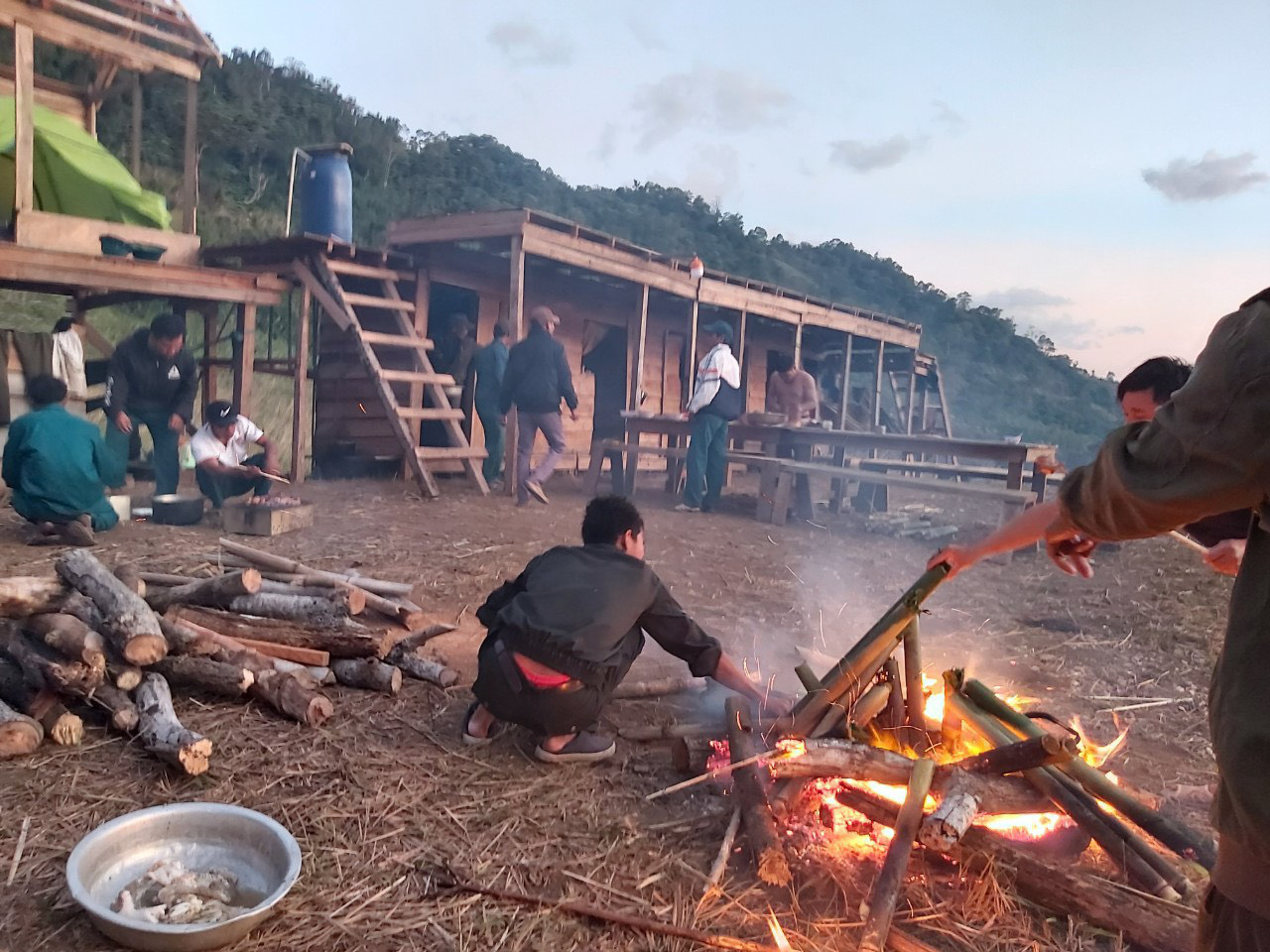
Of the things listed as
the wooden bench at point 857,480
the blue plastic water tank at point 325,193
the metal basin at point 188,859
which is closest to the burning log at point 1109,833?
the metal basin at point 188,859

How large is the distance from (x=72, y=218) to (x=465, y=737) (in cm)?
868

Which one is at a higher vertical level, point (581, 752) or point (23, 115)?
point (23, 115)

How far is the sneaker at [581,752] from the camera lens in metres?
3.79

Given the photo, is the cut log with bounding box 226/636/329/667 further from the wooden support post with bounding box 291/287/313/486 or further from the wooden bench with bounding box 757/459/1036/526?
the wooden bench with bounding box 757/459/1036/526

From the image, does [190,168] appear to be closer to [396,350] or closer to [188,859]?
[396,350]

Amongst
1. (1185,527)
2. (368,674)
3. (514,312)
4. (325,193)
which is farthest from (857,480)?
(1185,527)

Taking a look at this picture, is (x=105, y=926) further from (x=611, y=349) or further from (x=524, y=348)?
(x=611, y=349)

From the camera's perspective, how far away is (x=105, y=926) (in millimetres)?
2373

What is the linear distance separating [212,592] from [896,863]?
3.83 meters

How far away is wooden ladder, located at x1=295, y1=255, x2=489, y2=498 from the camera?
10.3 metres

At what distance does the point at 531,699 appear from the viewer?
3693 millimetres

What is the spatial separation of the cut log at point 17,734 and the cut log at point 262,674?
70 cm

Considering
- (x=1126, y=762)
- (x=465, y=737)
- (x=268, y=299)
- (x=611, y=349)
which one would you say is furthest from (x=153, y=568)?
(x=611, y=349)

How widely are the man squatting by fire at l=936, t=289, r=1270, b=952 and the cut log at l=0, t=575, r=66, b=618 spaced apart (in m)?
4.49
